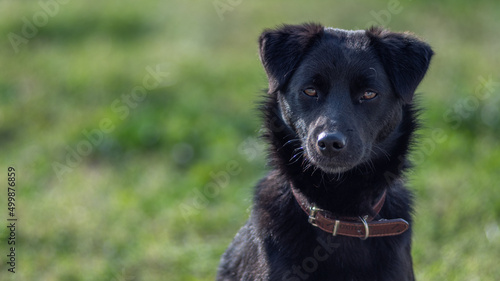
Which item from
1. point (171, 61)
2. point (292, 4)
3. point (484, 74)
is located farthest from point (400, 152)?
point (292, 4)

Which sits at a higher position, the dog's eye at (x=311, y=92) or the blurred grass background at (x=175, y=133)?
the dog's eye at (x=311, y=92)

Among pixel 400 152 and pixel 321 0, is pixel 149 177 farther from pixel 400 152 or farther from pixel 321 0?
pixel 321 0

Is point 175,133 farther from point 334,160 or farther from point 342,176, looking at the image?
point 334,160

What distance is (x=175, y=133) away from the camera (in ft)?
24.0

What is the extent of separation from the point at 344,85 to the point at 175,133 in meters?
3.87

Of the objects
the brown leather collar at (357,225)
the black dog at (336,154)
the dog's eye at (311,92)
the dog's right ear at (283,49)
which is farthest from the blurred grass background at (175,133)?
the dog's right ear at (283,49)

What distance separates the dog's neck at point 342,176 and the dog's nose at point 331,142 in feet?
0.75

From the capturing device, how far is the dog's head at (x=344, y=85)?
3.58 metres

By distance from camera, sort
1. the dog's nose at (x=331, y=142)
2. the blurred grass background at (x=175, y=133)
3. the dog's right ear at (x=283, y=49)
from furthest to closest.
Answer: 1. the blurred grass background at (x=175, y=133)
2. the dog's right ear at (x=283, y=49)
3. the dog's nose at (x=331, y=142)

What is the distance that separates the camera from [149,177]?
22.1ft

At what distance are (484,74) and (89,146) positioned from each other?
191 inches

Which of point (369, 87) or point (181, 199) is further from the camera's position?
point (181, 199)

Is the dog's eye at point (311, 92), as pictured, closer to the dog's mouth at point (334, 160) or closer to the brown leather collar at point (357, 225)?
the dog's mouth at point (334, 160)

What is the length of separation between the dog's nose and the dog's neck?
229 mm
